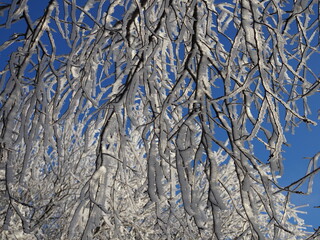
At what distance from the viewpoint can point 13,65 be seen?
2242 millimetres

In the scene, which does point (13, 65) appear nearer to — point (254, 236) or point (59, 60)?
point (59, 60)

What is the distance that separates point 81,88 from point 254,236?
1024 mm

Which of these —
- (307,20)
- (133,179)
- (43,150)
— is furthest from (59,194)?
(307,20)

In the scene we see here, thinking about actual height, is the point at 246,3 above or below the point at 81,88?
above

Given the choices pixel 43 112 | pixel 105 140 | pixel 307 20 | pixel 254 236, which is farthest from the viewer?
pixel 307 20

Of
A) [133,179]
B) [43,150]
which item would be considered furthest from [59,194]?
[43,150]

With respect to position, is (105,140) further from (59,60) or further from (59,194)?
(59,194)

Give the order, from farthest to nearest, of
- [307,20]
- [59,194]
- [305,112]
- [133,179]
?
[59,194] → [133,179] → [305,112] → [307,20]

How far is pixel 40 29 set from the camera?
7.36ft

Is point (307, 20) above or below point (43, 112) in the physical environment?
above

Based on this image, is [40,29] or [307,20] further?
[307,20]

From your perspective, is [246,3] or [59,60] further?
[59,60]

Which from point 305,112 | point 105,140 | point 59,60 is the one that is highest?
point 305,112

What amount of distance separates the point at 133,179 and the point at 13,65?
4.76m
